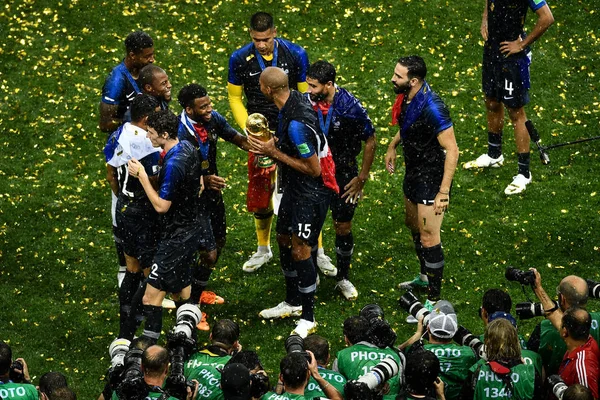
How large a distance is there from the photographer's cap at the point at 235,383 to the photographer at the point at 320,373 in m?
0.54

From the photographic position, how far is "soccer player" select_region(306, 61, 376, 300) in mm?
10133

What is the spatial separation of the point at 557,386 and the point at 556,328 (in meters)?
0.82

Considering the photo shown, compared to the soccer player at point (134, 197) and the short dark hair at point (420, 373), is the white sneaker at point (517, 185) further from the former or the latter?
the short dark hair at point (420, 373)

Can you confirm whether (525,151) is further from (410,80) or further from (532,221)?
(410,80)

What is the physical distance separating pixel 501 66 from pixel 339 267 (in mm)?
3486

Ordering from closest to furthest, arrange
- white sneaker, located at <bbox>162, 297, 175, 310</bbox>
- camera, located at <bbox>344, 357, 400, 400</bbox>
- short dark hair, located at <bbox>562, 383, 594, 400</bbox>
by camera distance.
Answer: short dark hair, located at <bbox>562, 383, 594, 400</bbox> < camera, located at <bbox>344, 357, 400, 400</bbox> < white sneaker, located at <bbox>162, 297, 175, 310</bbox>

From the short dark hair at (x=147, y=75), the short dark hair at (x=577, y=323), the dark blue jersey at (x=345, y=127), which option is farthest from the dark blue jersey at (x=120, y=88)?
the short dark hair at (x=577, y=323)

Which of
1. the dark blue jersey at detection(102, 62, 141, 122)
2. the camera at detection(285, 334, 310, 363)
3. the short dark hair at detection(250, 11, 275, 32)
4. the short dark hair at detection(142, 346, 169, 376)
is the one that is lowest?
the camera at detection(285, 334, 310, 363)

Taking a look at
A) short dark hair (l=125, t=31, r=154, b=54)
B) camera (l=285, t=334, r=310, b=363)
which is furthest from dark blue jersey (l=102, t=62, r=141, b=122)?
camera (l=285, t=334, r=310, b=363)

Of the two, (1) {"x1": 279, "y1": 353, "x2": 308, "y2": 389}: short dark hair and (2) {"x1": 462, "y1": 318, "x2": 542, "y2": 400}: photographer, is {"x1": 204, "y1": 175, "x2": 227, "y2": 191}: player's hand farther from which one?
(2) {"x1": 462, "y1": 318, "x2": 542, "y2": 400}: photographer

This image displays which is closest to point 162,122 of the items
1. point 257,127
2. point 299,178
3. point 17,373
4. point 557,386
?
point 257,127

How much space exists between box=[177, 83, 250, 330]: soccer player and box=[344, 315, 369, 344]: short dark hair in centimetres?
243

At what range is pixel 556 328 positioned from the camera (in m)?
8.09

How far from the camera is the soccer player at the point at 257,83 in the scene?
436 inches
